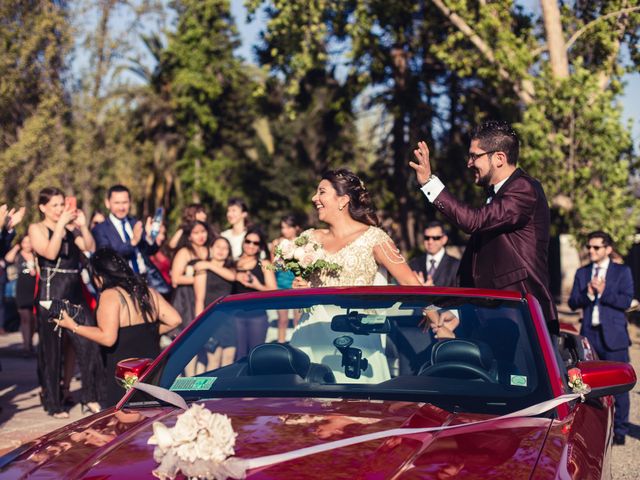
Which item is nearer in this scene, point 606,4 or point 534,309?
point 534,309

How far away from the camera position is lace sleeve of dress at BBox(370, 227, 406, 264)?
6.88 metres

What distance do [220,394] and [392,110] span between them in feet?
84.5

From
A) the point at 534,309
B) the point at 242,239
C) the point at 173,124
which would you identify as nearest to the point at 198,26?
the point at 173,124

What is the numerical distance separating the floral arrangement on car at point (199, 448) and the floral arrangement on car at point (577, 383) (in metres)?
1.76

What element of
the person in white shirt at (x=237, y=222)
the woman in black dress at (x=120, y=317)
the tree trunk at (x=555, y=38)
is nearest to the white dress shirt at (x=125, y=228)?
the person in white shirt at (x=237, y=222)

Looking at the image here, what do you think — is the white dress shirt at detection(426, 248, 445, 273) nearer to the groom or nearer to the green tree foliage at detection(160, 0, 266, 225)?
the groom

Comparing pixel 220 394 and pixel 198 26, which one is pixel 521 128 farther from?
pixel 198 26

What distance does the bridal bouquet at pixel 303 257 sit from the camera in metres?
6.92

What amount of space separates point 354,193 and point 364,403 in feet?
11.1

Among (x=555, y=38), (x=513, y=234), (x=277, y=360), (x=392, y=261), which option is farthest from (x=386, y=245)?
(x=555, y=38)

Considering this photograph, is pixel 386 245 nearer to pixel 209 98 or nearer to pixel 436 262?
pixel 436 262

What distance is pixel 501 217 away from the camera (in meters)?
5.52

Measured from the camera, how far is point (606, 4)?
20.7 m

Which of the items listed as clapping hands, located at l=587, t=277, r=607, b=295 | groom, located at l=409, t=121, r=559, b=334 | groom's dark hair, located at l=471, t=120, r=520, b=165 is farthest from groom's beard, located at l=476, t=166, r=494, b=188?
clapping hands, located at l=587, t=277, r=607, b=295
